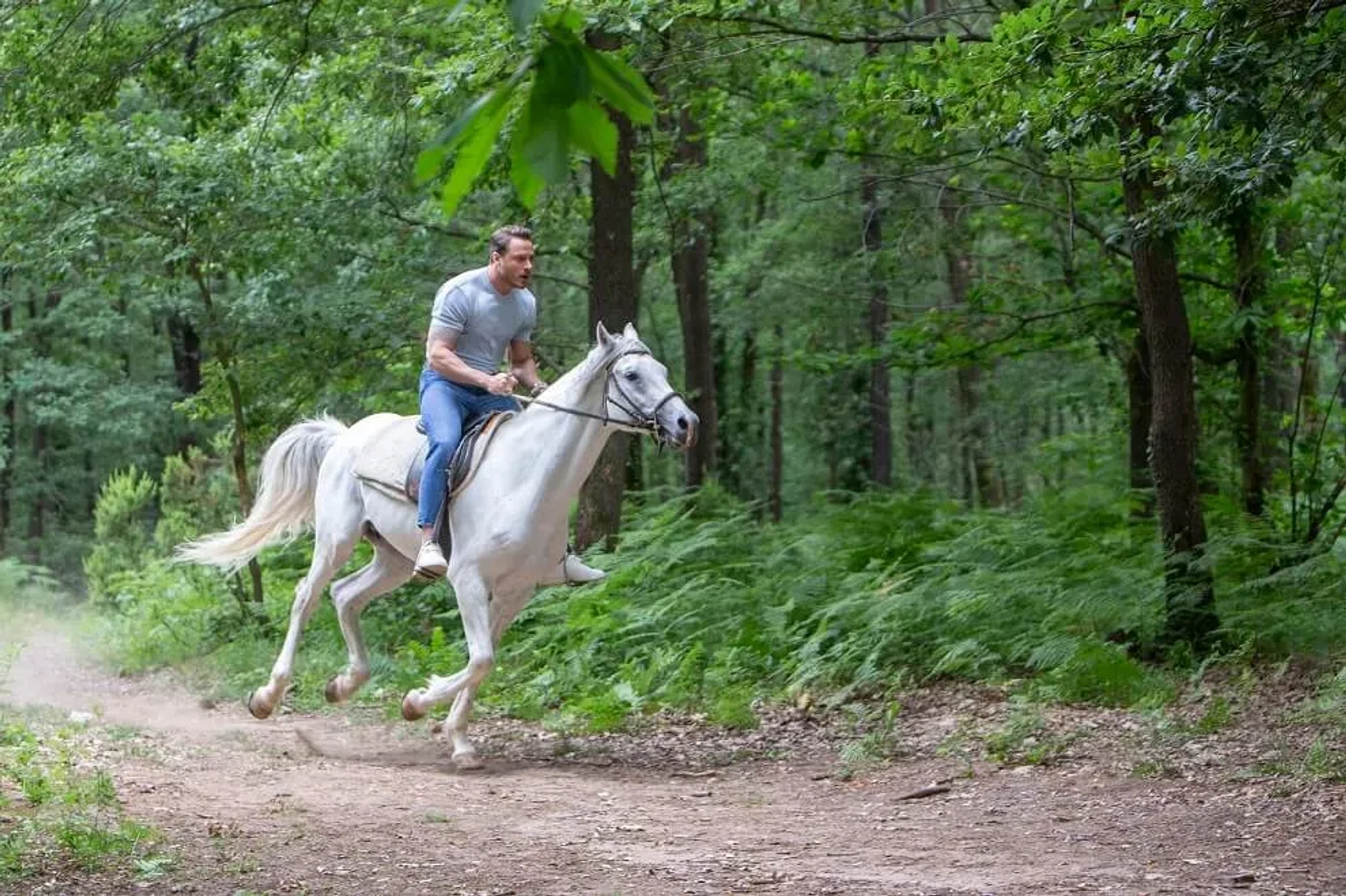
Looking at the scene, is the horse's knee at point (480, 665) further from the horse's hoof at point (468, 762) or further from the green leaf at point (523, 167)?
the green leaf at point (523, 167)

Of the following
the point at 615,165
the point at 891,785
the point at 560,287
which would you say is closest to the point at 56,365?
the point at 560,287

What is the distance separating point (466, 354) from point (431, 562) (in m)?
1.29

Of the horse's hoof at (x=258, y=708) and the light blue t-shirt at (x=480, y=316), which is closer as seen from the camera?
the light blue t-shirt at (x=480, y=316)

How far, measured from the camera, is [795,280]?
22719 millimetres

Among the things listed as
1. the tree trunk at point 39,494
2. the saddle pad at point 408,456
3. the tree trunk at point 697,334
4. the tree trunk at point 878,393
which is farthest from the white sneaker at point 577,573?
the tree trunk at point 39,494

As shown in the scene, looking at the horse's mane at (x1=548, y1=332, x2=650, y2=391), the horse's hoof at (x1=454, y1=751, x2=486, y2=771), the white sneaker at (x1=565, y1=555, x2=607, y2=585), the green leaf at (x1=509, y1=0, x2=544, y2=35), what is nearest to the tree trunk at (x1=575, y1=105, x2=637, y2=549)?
the white sneaker at (x1=565, y1=555, x2=607, y2=585)

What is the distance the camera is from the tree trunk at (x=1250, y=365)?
1291cm

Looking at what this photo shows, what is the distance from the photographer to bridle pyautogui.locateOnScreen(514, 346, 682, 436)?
848cm

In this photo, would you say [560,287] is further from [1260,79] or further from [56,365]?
[1260,79]

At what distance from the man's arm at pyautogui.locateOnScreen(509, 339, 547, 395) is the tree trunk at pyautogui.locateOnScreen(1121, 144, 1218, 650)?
414 cm

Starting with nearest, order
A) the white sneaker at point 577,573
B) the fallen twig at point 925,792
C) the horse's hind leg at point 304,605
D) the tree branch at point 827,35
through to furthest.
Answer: the fallen twig at point 925,792 < the white sneaker at point 577,573 < the horse's hind leg at point 304,605 < the tree branch at point 827,35

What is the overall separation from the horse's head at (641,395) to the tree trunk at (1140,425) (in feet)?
21.7

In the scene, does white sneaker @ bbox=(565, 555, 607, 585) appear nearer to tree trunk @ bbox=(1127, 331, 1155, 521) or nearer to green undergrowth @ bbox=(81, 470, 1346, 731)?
green undergrowth @ bbox=(81, 470, 1346, 731)

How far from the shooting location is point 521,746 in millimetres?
10102
